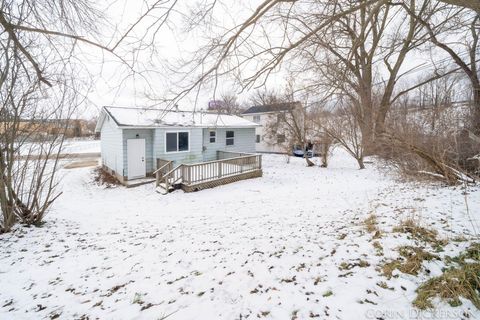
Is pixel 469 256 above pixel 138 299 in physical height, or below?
above

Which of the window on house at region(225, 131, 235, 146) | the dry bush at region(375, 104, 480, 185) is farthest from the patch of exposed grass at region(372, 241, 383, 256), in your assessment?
the window on house at region(225, 131, 235, 146)

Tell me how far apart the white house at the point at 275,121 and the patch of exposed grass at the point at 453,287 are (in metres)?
10.4

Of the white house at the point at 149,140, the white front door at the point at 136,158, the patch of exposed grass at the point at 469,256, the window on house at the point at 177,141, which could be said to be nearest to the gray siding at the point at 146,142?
the white house at the point at 149,140

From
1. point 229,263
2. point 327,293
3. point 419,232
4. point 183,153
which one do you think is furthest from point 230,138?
point 327,293

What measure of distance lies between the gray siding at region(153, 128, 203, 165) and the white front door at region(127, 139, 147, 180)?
0.70m

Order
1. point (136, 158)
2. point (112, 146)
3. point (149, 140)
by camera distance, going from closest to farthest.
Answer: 1. point (136, 158)
2. point (149, 140)
3. point (112, 146)

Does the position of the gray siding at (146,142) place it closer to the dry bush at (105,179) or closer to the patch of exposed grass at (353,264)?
the dry bush at (105,179)

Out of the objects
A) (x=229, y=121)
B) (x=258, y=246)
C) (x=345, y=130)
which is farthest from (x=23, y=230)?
(x=345, y=130)

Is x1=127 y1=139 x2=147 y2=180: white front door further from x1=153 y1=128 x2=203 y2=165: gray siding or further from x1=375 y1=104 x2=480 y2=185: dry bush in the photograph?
x1=375 y1=104 x2=480 y2=185: dry bush

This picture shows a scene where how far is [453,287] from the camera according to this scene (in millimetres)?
2203

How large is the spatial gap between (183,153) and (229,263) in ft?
35.8

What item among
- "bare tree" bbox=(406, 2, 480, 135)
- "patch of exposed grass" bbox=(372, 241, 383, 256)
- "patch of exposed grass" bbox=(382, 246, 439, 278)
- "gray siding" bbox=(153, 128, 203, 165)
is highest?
"bare tree" bbox=(406, 2, 480, 135)

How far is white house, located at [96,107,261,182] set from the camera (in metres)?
11.8

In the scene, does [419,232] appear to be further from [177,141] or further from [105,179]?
[105,179]
